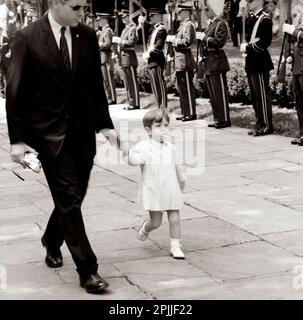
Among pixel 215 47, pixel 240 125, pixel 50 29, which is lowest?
pixel 240 125

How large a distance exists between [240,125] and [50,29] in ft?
24.6

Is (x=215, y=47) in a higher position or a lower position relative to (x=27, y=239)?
higher

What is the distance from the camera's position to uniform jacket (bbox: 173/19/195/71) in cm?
1293

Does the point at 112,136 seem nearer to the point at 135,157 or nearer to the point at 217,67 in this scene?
the point at 135,157

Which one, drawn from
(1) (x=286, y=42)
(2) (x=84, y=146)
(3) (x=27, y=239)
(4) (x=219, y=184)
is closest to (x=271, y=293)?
(2) (x=84, y=146)

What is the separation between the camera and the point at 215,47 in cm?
1203

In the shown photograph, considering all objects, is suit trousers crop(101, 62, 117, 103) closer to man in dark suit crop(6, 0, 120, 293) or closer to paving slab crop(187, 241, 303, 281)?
paving slab crop(187, 241, 303, 281)

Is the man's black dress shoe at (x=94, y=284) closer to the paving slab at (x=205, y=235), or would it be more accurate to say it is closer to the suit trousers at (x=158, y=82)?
the paving slab at (x=205, y=235)

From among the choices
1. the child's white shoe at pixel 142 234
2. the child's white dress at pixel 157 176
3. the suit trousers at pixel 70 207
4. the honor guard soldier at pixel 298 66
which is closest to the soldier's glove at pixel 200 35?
the honor guard soldier at pixel 298 66

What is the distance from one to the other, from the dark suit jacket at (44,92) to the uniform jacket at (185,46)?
8102 millimetres

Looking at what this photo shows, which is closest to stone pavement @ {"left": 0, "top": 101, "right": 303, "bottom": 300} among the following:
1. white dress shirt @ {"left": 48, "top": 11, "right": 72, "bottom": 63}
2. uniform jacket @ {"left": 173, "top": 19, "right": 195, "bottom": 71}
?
white dress shirt @ {"left": 48, "top": 11, "right": 72, "bottom": 63}

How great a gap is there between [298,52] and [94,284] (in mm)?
5817

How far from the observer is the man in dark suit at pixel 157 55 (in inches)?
532

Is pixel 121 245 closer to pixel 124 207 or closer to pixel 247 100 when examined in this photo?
pixel 124 207
